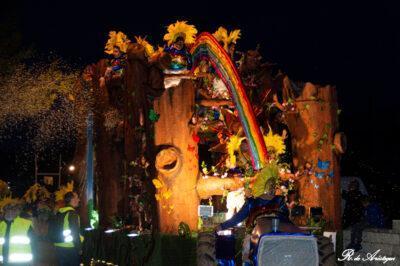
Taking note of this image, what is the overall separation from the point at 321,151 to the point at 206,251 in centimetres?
905

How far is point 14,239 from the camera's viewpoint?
10.8 meters

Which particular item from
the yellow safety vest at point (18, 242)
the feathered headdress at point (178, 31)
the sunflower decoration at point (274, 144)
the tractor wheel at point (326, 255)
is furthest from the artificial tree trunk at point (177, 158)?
the tractor wheel at point (326, 255)

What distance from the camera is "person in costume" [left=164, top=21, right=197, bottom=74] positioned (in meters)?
18.4

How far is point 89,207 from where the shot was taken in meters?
23.1

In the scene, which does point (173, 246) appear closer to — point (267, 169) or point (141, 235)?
point (141, 235)

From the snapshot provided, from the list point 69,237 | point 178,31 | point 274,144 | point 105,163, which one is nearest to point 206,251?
point 69,237

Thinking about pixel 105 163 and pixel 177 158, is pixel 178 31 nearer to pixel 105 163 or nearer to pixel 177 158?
pixel 177 158

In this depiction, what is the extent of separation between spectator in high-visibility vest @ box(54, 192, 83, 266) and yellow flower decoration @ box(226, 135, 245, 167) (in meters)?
7.23

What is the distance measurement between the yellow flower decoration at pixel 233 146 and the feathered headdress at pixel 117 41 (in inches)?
174

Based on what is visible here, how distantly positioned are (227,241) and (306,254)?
96.2 inches

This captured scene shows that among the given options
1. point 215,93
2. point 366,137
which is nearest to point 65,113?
point 215,93

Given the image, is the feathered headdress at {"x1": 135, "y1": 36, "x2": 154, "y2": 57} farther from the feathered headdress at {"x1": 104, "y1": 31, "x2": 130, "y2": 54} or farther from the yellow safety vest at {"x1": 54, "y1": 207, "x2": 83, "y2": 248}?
the yellow safety vest at {"x1": 54, "y1": 207, "x2": 83, "y2": 248}

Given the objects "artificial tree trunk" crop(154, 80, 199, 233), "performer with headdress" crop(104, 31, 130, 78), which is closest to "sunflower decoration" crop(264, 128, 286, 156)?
"artificial tree trunk" crop(154, 80, 199, 233)

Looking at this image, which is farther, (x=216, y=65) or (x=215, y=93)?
(x=215, y=93)
